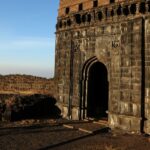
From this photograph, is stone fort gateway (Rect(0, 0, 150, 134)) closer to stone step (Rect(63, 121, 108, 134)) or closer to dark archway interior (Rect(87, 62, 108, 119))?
dark archway interior (Rect(87, 62, 108, 119))

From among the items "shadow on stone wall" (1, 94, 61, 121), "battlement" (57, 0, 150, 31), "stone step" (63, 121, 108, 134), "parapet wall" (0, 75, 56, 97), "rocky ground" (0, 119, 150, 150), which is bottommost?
"rocky ground" (0, 119, 150, 150)

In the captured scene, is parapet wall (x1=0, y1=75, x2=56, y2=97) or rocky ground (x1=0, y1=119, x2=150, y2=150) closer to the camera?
rocky ground (x1=0, y1=119, x2=150, y2=150)

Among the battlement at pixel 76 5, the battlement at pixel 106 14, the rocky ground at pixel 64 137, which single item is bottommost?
the rocky ground at pixel 64 137

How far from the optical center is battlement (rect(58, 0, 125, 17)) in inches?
670

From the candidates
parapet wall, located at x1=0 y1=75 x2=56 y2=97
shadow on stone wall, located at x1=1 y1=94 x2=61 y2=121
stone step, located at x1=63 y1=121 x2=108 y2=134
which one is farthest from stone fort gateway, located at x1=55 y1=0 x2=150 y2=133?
parapet wall, located at x1=0 y1=75 x2=56 y2=97

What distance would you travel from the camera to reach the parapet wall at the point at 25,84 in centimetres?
2669

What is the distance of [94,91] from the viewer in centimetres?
1850

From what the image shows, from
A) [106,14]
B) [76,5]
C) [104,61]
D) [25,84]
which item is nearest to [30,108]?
[104,61]

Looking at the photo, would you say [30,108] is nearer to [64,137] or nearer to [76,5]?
[64,137]

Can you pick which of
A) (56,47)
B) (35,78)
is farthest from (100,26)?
(35,78)

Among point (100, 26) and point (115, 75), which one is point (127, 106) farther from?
point (100, 26)

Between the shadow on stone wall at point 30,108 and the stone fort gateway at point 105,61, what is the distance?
3.19ft

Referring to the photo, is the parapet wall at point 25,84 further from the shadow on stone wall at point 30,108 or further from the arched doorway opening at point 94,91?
the arched doorway opening at point 94,91

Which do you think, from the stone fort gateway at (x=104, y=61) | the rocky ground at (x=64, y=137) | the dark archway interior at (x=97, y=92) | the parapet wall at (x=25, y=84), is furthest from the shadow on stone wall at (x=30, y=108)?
the parapet wall at (x=25, y=84)
